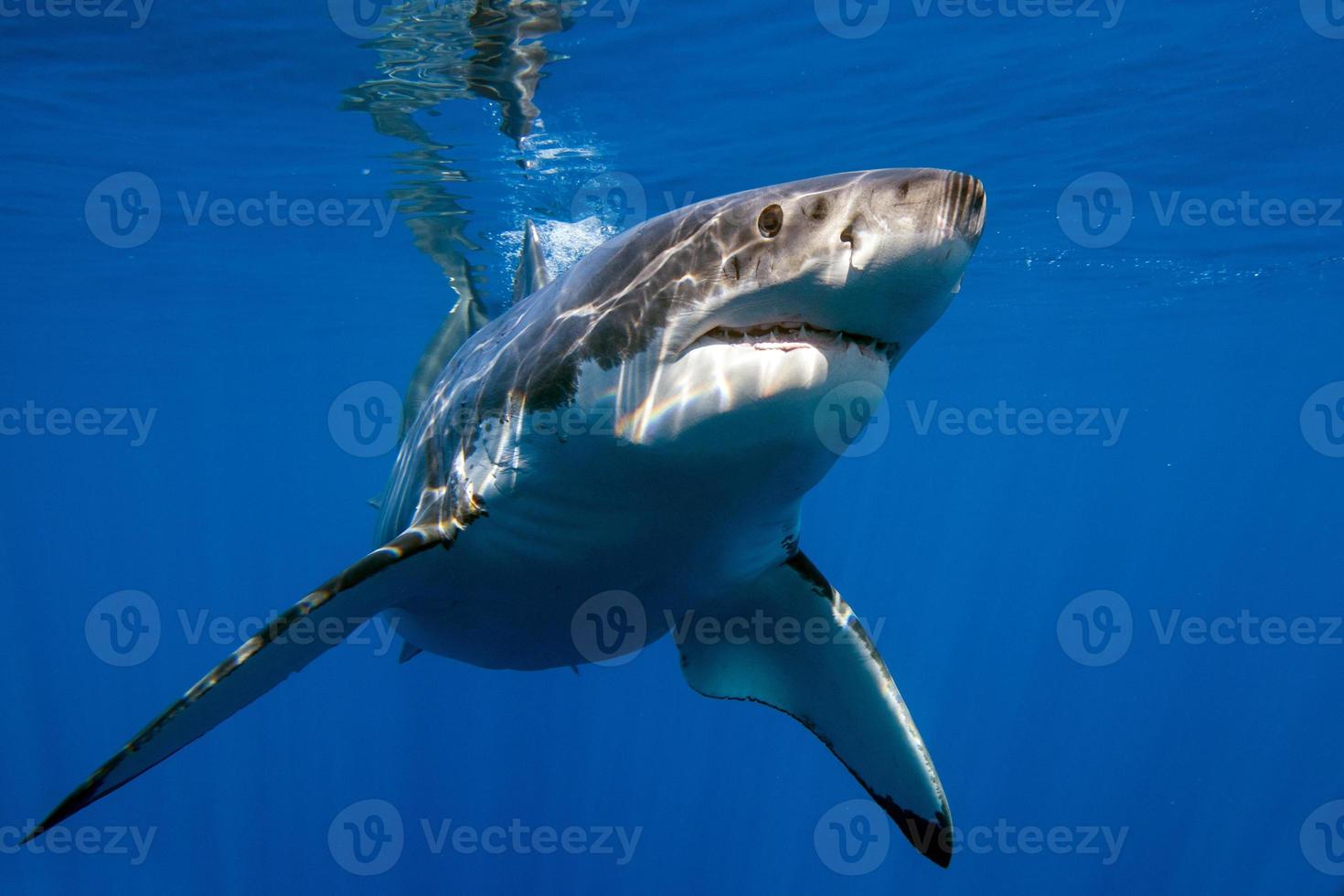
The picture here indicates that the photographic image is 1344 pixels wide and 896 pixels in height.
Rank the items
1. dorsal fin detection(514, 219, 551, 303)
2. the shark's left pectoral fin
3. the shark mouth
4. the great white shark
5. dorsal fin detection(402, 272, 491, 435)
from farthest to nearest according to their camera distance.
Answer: dorsal fin detection(402, 272, 491, 435), dorsal fin detection(514, 219, 551, 303), the shark's left pectoral fin, the shark mouth, the great white shark

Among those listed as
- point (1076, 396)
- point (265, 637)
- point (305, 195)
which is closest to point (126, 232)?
point (305, 195)

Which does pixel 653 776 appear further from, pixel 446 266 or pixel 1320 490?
pixel 1320 490

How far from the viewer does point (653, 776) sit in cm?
3512

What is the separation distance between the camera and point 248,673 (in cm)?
319

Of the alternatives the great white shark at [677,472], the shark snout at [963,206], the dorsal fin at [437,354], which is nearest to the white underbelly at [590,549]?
the great white shark at [677,472]

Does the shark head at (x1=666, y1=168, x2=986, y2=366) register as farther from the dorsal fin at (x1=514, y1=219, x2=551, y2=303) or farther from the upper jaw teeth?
the dorsal fin at (x1=514, y1=219, x2=551, y2=303)

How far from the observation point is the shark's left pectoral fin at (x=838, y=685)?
418 cm

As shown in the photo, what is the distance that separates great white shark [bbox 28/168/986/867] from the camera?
7.34 ft

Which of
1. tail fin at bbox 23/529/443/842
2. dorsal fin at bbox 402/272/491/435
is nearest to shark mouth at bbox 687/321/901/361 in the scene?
tail fin at bbox 23/529/443/842

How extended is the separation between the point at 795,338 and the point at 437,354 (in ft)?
22.4

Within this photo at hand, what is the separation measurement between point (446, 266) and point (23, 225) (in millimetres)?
9225

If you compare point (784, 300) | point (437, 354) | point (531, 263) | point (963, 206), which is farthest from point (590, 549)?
point (437, 354)

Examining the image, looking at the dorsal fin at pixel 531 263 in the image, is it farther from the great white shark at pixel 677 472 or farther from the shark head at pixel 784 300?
the shark head at pixel 784 300

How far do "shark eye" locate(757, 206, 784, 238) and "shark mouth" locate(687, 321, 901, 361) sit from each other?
251 mm
